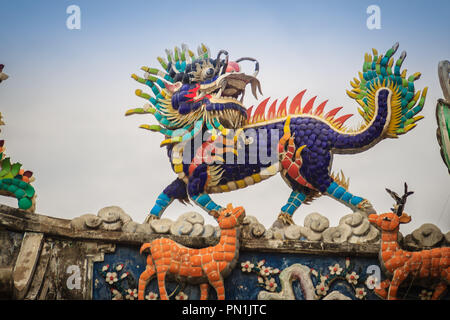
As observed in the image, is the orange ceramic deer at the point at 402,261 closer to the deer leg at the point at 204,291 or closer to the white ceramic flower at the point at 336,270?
the white ceramic flower at the point at 336,270

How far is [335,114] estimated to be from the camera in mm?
8695

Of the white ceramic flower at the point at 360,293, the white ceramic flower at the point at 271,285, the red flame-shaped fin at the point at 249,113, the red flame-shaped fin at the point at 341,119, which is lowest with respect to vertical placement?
the white ceramic flower at the point at 360,293

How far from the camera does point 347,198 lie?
27.0ft

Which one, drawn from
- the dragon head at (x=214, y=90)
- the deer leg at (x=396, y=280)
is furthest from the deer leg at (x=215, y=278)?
the dragon head at (x=214, y=90)

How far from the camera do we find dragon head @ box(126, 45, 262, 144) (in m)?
8.55

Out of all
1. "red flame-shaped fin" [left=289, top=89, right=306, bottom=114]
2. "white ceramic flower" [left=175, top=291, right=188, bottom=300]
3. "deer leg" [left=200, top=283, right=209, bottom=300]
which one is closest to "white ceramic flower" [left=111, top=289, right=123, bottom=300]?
"white ceramic flower" [left=175, top=291, right=188, bottom=300]

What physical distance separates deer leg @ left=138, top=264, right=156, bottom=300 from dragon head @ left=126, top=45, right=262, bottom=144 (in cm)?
164

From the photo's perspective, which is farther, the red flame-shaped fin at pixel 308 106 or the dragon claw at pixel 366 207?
the red flame-shaped fin at pixel 308 106

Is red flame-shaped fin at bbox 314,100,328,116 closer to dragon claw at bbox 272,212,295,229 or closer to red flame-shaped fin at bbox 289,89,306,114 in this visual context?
red flame-shaped fin at bbox 289,89,306,114

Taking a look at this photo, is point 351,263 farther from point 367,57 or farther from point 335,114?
point 367,57

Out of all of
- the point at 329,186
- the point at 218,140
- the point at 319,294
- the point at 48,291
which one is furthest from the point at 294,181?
the point at 48,291

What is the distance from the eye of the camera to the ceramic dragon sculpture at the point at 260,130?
838 centimetres

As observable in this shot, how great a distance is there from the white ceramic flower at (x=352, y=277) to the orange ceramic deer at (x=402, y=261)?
23 centimetres

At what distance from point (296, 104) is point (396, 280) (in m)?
2.47
